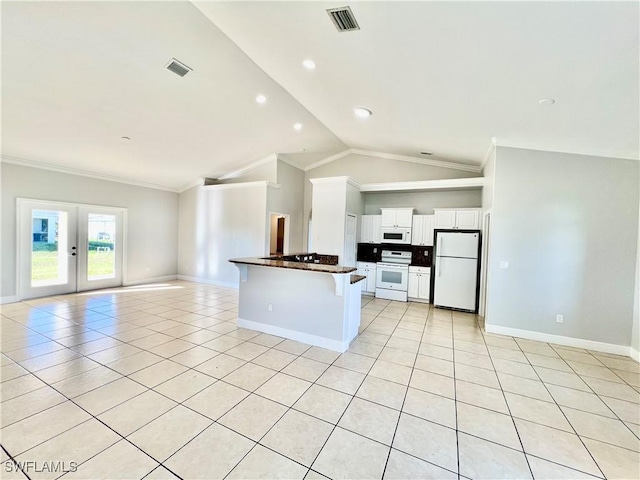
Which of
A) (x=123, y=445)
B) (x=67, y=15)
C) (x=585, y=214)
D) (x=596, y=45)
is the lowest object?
(x=123, y=445)

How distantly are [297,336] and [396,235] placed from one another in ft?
12.0

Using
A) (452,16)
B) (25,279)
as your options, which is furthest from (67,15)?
(25,279)

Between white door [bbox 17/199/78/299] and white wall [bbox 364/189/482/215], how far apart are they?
6957mm

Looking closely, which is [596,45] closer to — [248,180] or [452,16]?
[452,16]

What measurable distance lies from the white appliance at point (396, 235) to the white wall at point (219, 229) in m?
2.90

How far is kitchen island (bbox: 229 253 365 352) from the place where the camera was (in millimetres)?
3406

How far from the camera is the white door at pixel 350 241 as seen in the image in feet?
19.1

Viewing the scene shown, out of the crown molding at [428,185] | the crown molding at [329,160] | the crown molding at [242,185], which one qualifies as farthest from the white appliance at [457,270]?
the crown molding at [242,185]

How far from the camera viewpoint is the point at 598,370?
3.08 meters

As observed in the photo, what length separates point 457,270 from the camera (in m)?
5.30

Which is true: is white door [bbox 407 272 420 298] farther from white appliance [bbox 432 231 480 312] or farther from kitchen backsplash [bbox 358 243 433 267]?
white appliance [bbox 432 231 480 312]

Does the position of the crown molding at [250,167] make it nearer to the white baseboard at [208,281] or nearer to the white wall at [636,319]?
the white baseboard at [208,281]

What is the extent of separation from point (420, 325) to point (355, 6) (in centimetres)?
427

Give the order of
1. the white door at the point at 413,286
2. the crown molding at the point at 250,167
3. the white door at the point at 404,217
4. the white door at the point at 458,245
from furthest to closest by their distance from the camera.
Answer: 1. the crown molding at the point at 250,167
2. the white door at the point at 404,217
3. the white door at the point at 413,286
4. the white door at the point at 458,245
